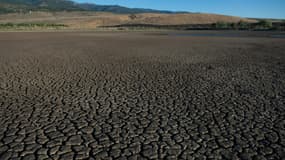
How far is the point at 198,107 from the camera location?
6.88m

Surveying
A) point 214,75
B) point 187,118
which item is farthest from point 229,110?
point 214,75

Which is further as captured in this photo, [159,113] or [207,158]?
[159,113]

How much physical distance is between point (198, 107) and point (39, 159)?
4.06 metres

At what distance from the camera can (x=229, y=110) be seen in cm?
664

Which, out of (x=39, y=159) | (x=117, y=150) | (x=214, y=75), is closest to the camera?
(x=39, y=159)

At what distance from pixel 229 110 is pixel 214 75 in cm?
434

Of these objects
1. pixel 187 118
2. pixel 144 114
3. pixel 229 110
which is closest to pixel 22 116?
pixel 144 114

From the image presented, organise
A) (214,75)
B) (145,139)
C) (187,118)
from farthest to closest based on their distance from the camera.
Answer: (214,75) → (187,118) → (145,139)

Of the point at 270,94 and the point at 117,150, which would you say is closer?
the point at 117,150

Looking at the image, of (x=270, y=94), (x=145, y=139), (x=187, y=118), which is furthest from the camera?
(x=270, y=94)

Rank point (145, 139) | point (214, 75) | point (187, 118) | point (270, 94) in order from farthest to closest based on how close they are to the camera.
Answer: point (214, 75), point (270, 94), point (187, 118), point (145, 139)

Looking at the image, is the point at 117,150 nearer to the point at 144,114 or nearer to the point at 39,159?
the point at 39,159

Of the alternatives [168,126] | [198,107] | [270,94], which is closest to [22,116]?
[168,126]

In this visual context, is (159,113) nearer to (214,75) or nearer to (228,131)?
(228,131)
